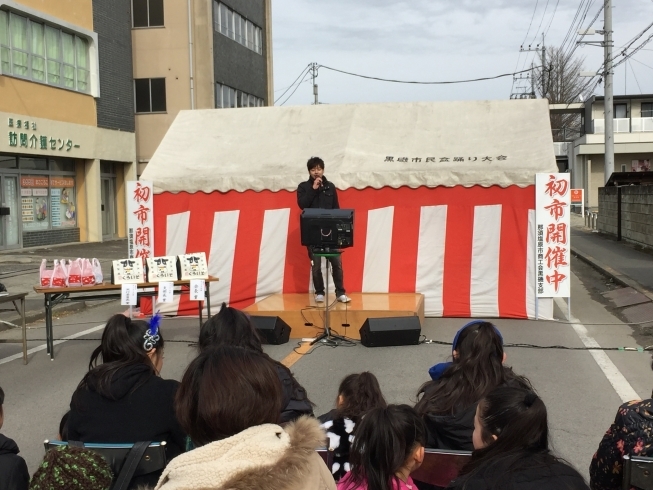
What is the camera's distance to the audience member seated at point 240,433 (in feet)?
5.99

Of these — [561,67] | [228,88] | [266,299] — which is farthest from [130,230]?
[561,67]

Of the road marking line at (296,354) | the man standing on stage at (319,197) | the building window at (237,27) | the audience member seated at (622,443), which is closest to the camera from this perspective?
the audience member seated at (622,443)

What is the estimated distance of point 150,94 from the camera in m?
31.0

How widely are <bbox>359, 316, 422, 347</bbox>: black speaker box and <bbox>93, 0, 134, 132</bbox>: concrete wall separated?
68.6 feet

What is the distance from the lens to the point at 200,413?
2.11 metres

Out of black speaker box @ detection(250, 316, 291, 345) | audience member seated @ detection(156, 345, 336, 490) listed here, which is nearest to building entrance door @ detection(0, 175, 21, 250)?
black speaker box @ detection(250, 316, 291, 345)

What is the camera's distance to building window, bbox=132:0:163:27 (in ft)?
100

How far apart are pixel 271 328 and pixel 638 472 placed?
6.54m

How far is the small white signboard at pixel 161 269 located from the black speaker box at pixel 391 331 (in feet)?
7.96

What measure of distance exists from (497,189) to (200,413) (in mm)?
8795

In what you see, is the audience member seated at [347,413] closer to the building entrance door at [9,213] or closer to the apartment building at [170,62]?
the building entrance door at [9,213]

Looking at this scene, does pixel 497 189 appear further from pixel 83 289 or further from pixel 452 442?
pixel 452 442

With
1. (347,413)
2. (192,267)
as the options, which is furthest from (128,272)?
(347,413)

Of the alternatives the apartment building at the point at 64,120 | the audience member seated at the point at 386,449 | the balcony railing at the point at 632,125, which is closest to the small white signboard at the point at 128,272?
the audience member seated at the point at 386,449
